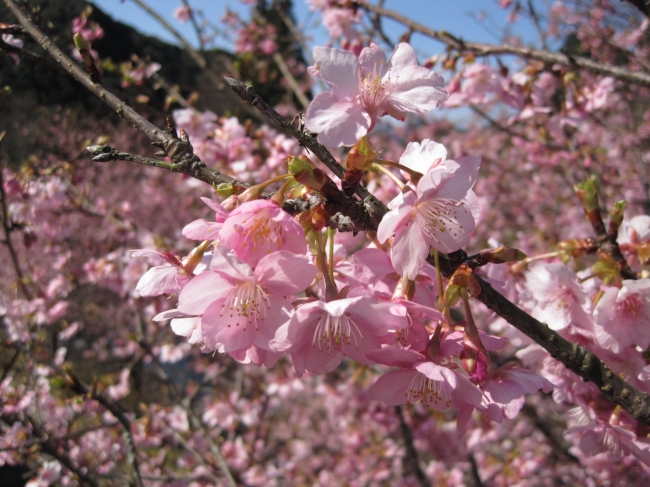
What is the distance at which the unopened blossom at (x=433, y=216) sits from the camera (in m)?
0.74

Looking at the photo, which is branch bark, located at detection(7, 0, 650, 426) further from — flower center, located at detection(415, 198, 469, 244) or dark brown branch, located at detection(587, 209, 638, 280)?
dark brown branch, located at detection(587, 209, 638, 280)

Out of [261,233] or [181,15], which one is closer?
[261,233]

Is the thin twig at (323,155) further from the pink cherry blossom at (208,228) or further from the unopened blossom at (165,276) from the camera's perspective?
the unopened blossom at (165,276)

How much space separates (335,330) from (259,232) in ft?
0.80

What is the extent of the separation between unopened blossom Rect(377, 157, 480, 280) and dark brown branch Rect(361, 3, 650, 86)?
1.56 meters

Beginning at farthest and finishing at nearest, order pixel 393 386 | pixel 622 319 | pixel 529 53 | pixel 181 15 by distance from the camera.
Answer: pixel 181 15 < pixel 529 53 < pixel 622 319 < pixel 393 386

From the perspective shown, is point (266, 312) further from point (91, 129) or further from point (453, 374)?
point (91, 129)

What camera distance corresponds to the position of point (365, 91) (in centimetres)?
88

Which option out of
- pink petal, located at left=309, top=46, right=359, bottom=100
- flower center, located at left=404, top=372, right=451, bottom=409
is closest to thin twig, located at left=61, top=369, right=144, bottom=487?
flower center, located at left=404, top=372, right=451, bottom=409

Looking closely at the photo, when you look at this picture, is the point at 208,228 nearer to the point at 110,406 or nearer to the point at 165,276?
the point at 165,276

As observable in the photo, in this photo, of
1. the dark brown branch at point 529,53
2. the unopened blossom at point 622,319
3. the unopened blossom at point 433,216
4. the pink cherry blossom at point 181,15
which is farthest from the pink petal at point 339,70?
the pink cherry blossom at point 181,15

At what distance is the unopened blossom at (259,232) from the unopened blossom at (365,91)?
0.18m

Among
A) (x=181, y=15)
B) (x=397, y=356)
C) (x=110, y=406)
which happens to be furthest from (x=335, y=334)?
(x=181, y=15)

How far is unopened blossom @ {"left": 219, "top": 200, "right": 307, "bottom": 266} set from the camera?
692 millimetres
